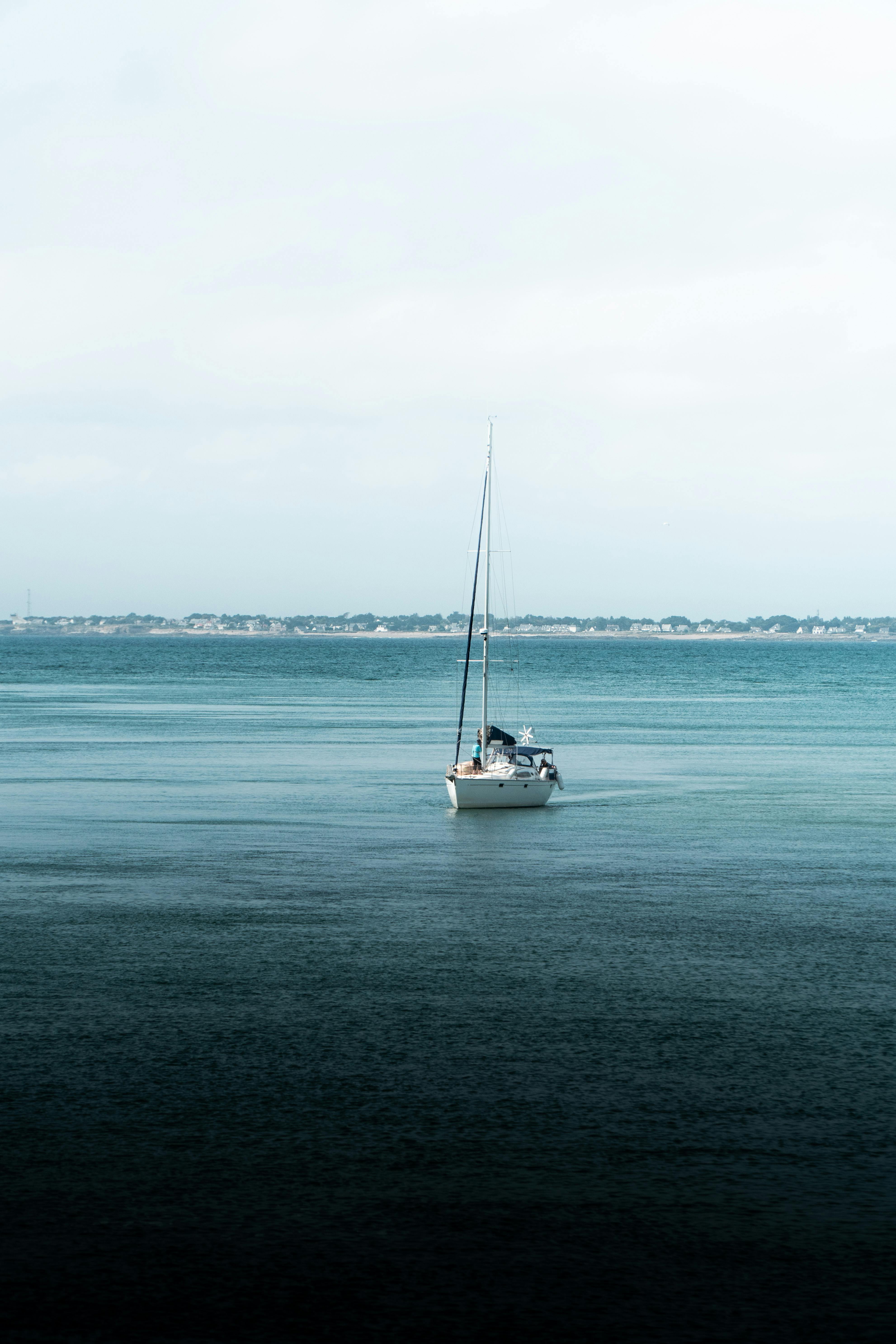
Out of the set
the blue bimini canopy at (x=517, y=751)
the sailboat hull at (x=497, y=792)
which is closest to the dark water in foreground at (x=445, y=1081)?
the sailboat hull at (x=497, y=792)

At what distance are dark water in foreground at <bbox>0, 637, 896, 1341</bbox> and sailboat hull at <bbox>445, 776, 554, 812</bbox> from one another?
15.8ft

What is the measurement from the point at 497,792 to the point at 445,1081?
31873 mm

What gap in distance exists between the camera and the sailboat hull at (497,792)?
165 ft

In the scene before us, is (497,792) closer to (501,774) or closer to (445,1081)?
(501,774)

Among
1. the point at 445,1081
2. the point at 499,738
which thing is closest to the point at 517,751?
the point at 499,738

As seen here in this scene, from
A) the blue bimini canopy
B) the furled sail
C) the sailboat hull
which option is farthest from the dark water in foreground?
the furled sail

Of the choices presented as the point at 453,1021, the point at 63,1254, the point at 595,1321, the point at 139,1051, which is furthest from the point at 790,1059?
the point at 63,1254

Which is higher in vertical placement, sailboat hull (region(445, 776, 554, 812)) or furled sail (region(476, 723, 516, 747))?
furled sail (region(476, 723, 516, 747))

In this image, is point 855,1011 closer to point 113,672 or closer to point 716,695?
point 716,695

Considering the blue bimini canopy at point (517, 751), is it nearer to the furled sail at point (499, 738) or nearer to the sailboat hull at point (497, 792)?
the furled sail at point (499, 738)

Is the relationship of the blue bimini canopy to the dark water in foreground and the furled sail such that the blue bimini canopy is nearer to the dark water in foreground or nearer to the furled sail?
the furled sail

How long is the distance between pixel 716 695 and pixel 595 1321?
133078 mm

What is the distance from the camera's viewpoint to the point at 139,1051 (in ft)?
66.1

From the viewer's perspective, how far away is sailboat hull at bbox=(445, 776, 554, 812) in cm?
5041
